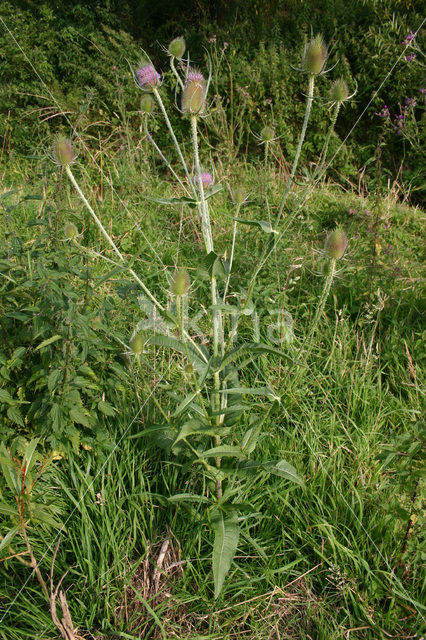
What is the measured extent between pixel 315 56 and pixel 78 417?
1.26m

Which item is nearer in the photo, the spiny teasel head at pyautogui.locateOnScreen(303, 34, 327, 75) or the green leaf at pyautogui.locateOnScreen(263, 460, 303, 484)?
the spiny teasel head at pyautogui.locateOnScreen(303, 34, 327, 75)

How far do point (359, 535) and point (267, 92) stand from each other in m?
4.80

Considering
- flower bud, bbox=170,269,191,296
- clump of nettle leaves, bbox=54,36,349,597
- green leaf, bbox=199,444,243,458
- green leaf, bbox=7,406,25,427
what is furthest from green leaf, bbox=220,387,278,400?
green leaf, bbox=7,406,25,427

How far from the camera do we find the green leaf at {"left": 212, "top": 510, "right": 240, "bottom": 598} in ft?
4.22

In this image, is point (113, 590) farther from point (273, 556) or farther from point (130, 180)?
point (130, 180)

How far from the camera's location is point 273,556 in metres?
1.55

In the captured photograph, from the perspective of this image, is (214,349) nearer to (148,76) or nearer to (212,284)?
(212,284)

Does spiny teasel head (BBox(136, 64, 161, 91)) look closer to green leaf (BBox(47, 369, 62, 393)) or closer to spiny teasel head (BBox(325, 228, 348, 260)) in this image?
spiny teasel head (BBox(325, 228, 348, 260))

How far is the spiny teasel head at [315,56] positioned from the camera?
1.31 meters

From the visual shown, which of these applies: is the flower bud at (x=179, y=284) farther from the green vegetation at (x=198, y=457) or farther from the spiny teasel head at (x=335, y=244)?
the spiny teasel head at (x=335, y=244)

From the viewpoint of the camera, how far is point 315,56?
1.31 meters

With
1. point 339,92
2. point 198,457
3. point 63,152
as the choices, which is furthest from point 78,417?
point 339,92

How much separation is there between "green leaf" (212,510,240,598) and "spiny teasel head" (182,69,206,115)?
3.62ft

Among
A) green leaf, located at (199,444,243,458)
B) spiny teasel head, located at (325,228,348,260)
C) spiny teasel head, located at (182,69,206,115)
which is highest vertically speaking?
spiny teasel head, located at (182,69,206,115)
